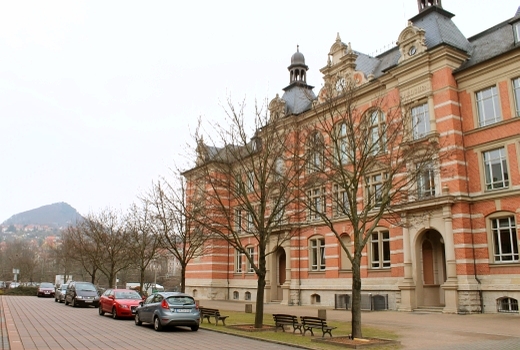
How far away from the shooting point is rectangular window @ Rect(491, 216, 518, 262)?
24586mm

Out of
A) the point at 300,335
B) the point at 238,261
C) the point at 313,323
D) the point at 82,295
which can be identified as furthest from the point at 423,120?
the point at 82,295

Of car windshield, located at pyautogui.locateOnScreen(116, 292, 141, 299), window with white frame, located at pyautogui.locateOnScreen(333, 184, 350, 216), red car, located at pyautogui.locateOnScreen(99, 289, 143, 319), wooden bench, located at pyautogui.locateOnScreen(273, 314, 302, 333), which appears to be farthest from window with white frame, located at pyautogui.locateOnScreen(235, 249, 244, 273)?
wooden bench, located at pyautogui.locateOnScreen(273, 314, 302, 333)

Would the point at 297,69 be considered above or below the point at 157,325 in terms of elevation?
above

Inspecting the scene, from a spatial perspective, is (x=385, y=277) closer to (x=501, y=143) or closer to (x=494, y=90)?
(x=501, y=143)

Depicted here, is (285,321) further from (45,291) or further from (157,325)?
(45,291)

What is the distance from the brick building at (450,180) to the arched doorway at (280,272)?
6.20 meters

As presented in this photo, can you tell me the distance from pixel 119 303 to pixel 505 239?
A: 2001 cm

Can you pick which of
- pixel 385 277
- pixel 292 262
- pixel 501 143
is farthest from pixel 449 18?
pixel 292 262

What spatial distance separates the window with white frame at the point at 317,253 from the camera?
1410 inches

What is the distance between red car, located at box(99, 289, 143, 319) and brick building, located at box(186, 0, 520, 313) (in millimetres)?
6863

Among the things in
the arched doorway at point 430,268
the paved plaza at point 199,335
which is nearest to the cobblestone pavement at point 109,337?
the paved plaza at point 199,335

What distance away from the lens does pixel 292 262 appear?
3756 centimetres

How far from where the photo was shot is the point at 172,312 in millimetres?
18531

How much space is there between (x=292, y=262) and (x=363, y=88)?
14.3 m
